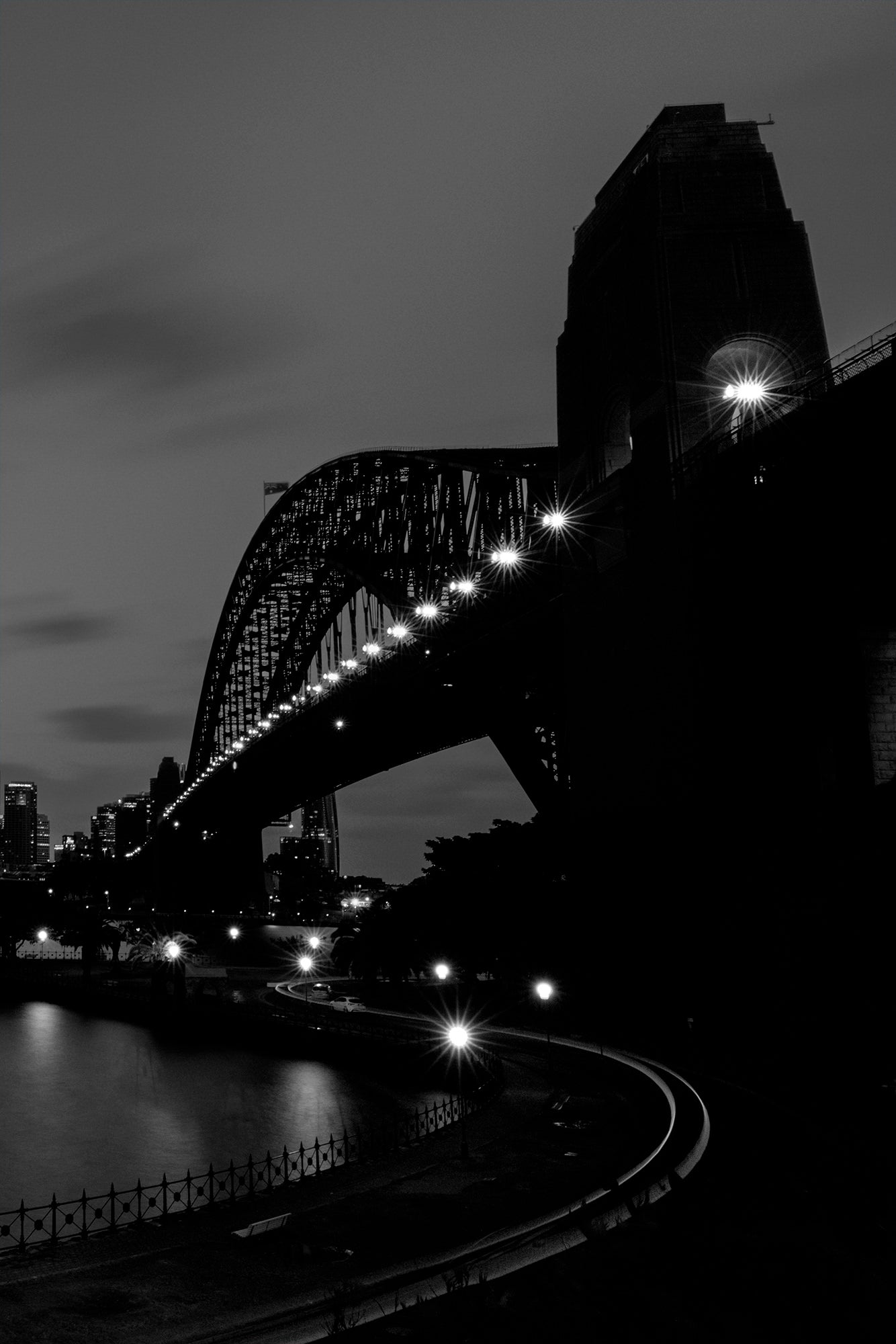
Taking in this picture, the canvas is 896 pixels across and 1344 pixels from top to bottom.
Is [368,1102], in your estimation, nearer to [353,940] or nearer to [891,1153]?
[353,940]

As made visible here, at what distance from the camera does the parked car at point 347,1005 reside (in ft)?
170

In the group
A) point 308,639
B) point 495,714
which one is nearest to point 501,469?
point 495,714

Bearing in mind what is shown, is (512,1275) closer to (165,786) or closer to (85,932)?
(85,932)

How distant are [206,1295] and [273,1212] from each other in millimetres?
4424

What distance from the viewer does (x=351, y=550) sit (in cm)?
9381

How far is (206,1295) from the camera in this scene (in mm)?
15406

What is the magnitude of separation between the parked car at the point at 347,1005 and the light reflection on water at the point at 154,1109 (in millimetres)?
3458

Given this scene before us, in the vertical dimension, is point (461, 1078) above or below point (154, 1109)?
above

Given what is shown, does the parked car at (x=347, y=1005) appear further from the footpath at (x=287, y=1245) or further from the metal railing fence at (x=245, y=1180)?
the footpath at (x=287, y=1245)

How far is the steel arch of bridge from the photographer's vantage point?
65250 mm

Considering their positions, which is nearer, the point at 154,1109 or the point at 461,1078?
the point at 461,1078

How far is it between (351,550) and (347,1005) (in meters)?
48.6

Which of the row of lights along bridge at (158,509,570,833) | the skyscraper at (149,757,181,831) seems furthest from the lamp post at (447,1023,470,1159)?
the skyscraper at (149,757,181,831)

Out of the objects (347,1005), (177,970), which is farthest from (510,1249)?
(177,970)
